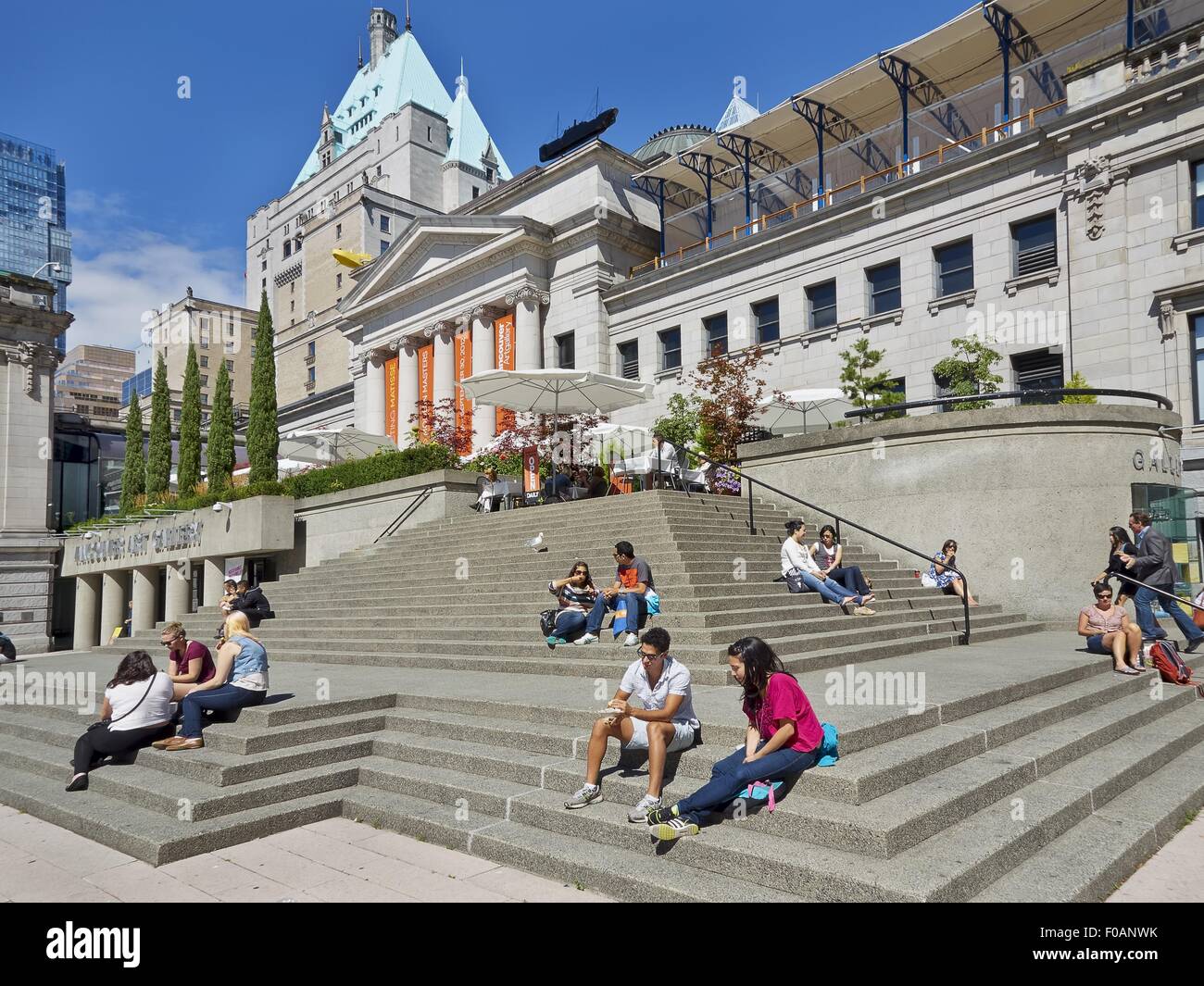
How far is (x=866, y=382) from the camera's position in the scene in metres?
24.3

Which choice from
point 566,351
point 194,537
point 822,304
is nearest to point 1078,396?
point 822,304

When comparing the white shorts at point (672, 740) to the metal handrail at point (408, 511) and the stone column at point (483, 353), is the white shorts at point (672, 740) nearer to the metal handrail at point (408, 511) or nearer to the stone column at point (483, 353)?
the metal handrail at point (408, 511)

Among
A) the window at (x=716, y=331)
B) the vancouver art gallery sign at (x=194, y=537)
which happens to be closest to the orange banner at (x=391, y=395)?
the vancouver art gallery sign at (x=194, y=537)

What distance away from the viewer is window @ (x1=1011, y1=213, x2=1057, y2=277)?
24.1m

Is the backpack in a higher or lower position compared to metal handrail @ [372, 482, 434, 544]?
lower

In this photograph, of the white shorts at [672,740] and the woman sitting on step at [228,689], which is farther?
the woman sitting on step at [228,689]

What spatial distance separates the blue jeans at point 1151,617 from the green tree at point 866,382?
1198 cm

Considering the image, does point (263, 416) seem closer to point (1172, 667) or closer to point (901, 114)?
point (901, 114)

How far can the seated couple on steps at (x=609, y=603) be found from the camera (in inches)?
424

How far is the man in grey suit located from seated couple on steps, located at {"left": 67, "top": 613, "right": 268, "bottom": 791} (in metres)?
11.1

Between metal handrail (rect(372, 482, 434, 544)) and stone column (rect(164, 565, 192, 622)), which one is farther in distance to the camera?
stone column (rect(164, 565, 192, 622))

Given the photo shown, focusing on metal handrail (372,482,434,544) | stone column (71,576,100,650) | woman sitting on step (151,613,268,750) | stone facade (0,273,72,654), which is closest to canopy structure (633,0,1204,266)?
metal handrail (372,482,434,544)

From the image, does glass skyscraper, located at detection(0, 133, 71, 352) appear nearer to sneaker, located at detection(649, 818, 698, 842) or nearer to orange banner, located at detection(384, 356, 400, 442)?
orange banner, located at detection(384, 356, 400, 442)
